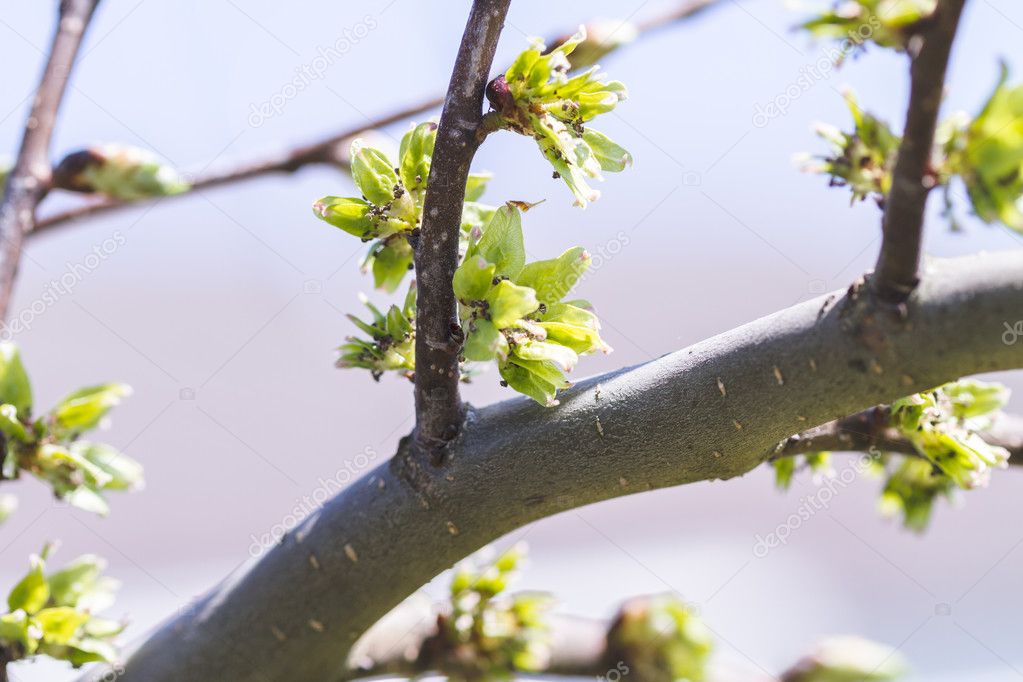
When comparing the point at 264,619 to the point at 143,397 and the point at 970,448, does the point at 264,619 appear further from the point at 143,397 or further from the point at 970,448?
the point at 143,397

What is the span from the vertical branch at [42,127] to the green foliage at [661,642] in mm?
906

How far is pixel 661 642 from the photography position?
1.17 m

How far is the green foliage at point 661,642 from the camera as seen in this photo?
116 cm

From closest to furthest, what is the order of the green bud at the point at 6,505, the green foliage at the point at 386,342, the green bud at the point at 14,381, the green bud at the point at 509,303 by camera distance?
the green bud at the point at 509,303 → the green foliage at the point at 386,342 → the green bud at the point at 14,381 → the green bud at the point at 6,505

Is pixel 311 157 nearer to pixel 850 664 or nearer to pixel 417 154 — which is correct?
pixel 417 154

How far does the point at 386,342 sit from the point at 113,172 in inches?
20.1

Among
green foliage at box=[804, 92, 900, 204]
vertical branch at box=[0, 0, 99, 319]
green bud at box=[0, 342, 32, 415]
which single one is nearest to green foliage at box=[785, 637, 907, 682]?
green foliage at box=[804, 92, 900, 204]

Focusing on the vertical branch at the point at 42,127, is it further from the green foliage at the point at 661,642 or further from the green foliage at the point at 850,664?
the green foliage at the point at 850,664

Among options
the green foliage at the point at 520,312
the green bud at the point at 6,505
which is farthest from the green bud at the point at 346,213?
the green bud at the point at 6,505

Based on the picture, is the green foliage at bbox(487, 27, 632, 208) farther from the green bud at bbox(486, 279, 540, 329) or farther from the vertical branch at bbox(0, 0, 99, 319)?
the vertical branch at bbox(0, 0, 99, 319)

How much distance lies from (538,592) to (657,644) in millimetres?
195

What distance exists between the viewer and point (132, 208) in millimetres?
1203

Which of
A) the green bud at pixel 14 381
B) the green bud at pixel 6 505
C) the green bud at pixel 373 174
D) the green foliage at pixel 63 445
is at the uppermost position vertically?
the green bud at pixel 373 174

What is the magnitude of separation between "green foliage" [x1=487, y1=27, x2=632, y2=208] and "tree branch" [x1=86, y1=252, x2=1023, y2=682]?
0.54ft
